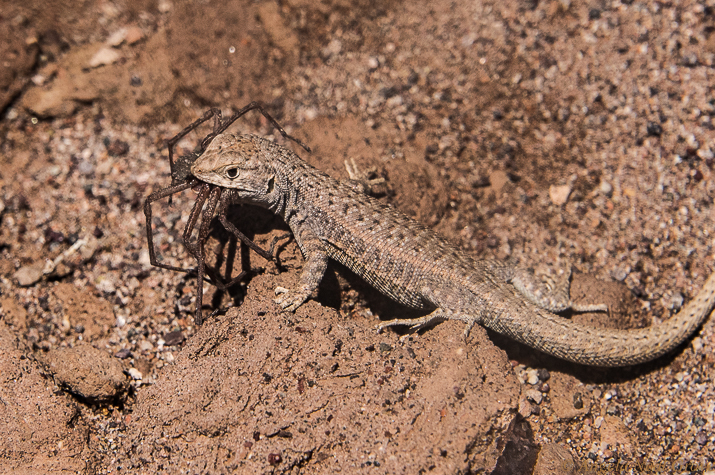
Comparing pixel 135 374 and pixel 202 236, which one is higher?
pixel 202 236

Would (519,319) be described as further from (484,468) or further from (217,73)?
(217,73)

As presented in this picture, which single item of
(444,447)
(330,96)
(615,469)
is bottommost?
(615,469)

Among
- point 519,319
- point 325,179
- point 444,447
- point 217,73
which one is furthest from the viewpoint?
point 217,73

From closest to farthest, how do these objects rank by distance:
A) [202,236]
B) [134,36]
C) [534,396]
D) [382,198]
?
[202,236] → [534,396] → [382,198] → [134,36]

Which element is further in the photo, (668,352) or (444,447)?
(668,352)

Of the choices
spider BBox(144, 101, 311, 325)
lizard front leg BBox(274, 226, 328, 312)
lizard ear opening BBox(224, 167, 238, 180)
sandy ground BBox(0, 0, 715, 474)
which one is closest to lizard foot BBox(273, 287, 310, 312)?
lizard front leg BBox(274, 226, 328, 312)

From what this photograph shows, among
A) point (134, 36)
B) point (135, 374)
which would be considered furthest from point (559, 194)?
point (134, 36)

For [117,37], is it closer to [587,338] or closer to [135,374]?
[135,374]

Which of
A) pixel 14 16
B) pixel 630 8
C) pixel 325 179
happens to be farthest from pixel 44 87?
pixel 630 8
